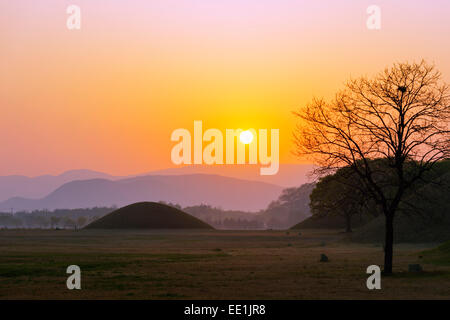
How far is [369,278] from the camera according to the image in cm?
3794

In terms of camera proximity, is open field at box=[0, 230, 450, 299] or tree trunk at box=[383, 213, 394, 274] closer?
open field at box=[0, 230, 450, 299]

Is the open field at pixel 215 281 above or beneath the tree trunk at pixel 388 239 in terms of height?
beneath

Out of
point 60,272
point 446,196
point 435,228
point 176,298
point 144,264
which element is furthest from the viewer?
point 446,196

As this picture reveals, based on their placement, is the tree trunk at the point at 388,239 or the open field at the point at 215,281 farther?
the tree trunk at the point at 388,239

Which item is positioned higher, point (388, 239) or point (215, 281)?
point (388, 239)

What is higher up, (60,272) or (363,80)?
(363,80)

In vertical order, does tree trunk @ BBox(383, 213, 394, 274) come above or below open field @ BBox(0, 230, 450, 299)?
above

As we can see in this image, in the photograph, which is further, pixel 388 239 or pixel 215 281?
pixel 388 239

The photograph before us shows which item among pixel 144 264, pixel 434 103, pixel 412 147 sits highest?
pixel 434 103
